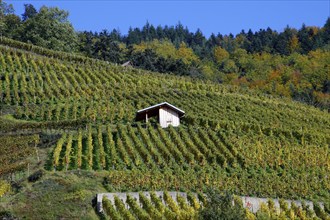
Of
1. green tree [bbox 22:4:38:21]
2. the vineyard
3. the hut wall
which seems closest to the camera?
the vineyard

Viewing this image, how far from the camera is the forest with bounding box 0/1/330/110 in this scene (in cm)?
10475

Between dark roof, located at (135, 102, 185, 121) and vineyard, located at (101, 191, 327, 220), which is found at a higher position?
dark roof, located at (135, 102, 185, 121)

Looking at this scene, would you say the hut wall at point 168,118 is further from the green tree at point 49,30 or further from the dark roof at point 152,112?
the green tree at point 49,30

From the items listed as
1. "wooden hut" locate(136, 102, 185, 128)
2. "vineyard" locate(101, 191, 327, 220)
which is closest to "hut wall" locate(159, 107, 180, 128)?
"wooden hut" locate(136, 102, 185, 128)

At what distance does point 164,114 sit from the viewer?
55562 mm

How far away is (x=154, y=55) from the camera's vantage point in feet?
371

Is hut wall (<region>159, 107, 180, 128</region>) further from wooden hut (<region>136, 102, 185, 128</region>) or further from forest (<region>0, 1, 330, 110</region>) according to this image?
forest (<region>0, 1, 330, 110</region>)

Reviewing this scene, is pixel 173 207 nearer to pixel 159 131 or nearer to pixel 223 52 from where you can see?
pixel 159 131

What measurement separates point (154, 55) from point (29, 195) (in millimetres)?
78348

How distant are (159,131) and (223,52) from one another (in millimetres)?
95834

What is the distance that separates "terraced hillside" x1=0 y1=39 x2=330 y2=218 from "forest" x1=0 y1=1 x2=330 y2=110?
77.3 ft

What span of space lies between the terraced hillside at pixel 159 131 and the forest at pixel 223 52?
2355 centimetres

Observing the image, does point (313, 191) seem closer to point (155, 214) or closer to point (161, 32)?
point (155, 214)

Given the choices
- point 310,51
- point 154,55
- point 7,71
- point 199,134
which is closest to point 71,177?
point 199,134
